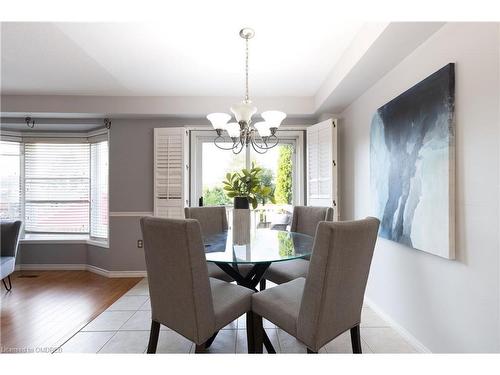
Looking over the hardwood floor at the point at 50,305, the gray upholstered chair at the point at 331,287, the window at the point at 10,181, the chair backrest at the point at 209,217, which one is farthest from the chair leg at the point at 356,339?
the window at the point at 10,181

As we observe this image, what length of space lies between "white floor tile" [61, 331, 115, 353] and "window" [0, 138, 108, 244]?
2.14 m

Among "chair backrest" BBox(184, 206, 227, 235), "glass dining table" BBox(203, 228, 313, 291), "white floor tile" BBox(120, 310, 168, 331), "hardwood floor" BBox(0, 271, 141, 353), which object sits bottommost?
"hardwood floor" BBox(0, 271, 141, 353)

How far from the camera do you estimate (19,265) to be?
3697 millimetres

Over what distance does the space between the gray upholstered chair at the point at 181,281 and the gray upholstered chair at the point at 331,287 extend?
15.8 inches

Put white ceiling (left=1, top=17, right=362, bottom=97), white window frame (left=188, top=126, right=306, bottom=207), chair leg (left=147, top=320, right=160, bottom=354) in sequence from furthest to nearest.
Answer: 1. white window frame (left=188, top=126, right=306, bottom=207)
2. white ceiling (left=1, top=17, right=362, bottom=97)
3. chair leg (left=147, top=320, right=160, bottom=354)

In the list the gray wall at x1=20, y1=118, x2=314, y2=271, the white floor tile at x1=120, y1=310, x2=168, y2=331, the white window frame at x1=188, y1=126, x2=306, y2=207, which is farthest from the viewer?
the white window frame at x1=188, y1=126, x2=306, y2=207

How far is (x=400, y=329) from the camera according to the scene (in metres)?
1.96

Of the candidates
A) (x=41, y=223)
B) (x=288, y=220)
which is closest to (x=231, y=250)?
(x=288, y=220)

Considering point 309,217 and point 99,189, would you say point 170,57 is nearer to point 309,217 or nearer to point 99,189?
point 309,217

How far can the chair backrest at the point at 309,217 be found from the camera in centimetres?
235

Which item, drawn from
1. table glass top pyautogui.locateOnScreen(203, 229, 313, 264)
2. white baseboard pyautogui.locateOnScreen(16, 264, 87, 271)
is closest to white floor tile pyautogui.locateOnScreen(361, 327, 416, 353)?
table glass top pyautogui.locateOnScreen(203, 229, 313, 264)

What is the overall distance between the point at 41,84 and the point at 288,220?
3.59 metres

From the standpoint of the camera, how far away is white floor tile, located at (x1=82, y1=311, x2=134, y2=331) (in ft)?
6.89

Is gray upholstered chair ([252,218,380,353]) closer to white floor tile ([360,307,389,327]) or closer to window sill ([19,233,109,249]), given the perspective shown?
white floor tile ([360,307,389,327])
